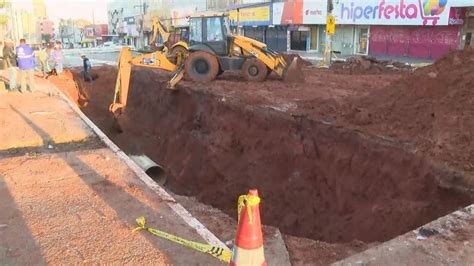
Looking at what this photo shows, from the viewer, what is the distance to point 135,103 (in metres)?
17.3

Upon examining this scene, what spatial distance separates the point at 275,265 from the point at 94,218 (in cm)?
207

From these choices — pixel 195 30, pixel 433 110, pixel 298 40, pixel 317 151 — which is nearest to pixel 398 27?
pixel 298 40

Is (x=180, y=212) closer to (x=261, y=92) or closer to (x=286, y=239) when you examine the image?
→ (x=286, y=239)

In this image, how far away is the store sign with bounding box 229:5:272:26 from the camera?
124 feet

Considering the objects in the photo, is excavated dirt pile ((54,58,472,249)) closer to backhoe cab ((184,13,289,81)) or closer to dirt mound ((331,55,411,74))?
backhoe cab ((184,13,289,81))

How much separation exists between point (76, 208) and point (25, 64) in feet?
34.8

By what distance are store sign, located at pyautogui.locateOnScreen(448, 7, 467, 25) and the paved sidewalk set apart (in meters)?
22.0

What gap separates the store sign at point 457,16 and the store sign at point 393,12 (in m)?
0.21

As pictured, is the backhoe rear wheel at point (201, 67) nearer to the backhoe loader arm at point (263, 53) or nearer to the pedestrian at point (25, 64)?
the backhoe loader arm at point (263, 53)

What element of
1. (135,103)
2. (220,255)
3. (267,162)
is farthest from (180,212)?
(135,103)

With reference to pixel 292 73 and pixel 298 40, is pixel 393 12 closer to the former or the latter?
pixel 298 40

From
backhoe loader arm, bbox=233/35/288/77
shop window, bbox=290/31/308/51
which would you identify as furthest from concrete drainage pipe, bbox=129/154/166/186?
shop window, bbox=290/31/308/51

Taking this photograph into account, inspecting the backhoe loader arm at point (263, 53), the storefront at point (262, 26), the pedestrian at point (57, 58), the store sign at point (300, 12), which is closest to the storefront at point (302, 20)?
the store sign at point (300, 12)

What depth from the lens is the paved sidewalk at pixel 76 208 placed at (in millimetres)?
3965
